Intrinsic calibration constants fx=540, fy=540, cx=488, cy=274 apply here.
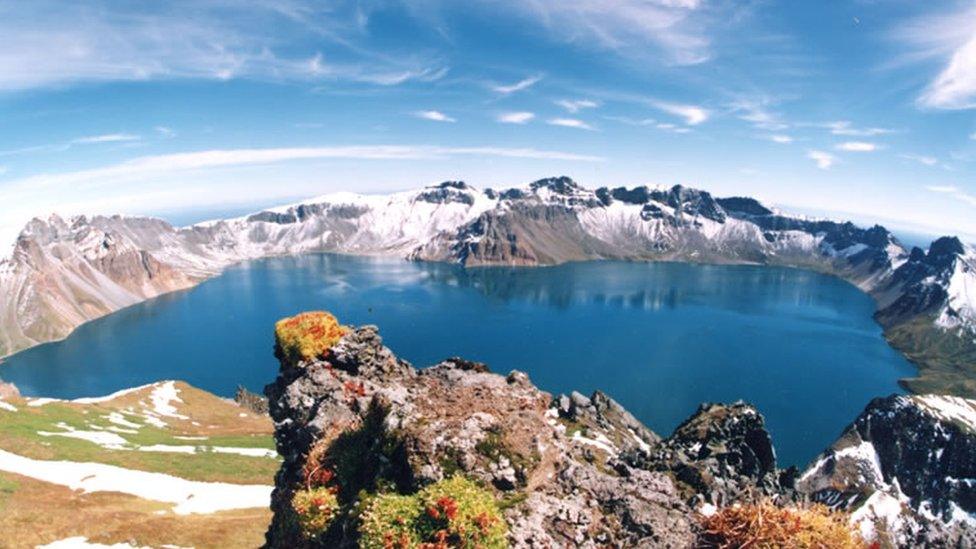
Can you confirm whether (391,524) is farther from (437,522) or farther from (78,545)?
(78,545)

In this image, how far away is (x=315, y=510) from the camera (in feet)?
51.2

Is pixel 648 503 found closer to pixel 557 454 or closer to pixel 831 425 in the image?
pixel 557 454

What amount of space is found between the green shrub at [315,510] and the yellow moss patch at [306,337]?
419 inches

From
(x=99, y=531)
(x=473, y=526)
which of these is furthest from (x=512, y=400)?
(x=99, y=531)

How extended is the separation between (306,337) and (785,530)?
69.7 ft

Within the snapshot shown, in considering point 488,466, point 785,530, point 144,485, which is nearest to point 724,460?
point 785,530

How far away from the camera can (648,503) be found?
1502 cm

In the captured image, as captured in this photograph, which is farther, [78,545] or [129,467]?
[129,467]

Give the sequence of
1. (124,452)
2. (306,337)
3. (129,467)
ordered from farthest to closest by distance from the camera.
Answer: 1. (124,452)
2. (129,467)
3. (306,337)

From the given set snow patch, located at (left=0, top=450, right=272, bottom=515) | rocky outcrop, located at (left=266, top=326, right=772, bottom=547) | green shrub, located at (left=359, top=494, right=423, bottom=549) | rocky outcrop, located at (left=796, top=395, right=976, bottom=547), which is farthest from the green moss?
rocky outcrop, located at (left=796, top=395, right=976, bottom=547)

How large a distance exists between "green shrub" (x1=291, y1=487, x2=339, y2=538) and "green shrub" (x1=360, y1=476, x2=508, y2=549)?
313cm

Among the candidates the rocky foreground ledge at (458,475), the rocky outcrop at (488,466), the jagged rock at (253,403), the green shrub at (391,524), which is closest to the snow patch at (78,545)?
the rocky foreground ledge at (458,475)

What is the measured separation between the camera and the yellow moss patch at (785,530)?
11.1 m

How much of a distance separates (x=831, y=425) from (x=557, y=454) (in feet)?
506
